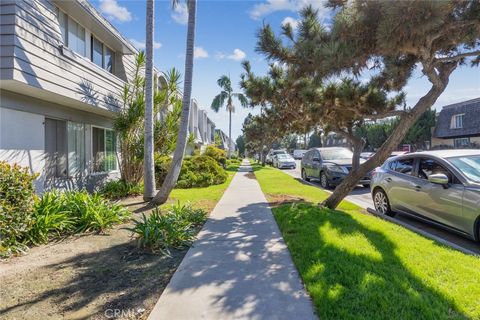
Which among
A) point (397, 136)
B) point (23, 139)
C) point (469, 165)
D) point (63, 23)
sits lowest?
point (469, 165)

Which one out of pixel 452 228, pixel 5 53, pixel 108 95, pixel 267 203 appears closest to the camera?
pixel 452 228

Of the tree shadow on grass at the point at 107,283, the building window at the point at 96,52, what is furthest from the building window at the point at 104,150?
the tree shadow on grass at the point at 107,283

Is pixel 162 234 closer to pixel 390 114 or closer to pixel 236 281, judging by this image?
pixel 236 281

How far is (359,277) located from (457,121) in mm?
34038

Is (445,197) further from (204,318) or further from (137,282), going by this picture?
(137,282)

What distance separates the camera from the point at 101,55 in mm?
10578

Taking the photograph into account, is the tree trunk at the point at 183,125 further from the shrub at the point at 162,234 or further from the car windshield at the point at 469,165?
the car windshield at the point at 469,165

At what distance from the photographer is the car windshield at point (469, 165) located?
17.2ft

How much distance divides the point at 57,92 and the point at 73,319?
5728 mm

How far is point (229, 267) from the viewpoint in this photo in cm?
408

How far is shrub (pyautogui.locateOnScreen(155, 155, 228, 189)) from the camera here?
1221 cm

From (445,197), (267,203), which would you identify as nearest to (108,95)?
(267,203)

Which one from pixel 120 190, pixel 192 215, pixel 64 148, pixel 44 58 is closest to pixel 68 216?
pixel 192 215

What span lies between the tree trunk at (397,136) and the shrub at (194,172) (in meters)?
6.89
